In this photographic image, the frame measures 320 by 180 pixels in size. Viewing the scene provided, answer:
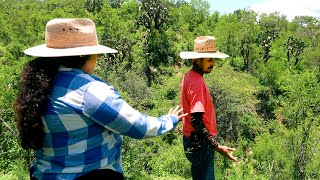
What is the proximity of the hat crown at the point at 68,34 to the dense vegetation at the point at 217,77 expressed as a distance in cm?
1151

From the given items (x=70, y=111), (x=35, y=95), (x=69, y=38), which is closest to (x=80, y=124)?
(x=70, y=111)

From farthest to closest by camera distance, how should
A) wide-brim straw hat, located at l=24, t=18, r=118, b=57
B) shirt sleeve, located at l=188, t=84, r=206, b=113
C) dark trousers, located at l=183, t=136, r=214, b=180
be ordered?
dark trousers, located at l=183, t=136, r=214, b=180, shirt sleeve, located at l=188, t=84, r=206, b=113, wide-brim straw hat, located at l=24, t=18, r=118, b=57

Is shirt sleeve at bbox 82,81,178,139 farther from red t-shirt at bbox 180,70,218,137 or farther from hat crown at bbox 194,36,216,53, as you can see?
hat crown at bbox 194,36,216,53

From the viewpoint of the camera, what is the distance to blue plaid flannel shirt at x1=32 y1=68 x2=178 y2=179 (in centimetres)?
146

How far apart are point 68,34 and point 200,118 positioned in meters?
1.33

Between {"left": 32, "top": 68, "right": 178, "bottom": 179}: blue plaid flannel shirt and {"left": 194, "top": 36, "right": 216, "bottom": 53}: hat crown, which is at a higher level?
{"left": 194, "top": 36, "right": 216, "bottom": 53}: hat crown

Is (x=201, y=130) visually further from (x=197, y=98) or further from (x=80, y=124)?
(x=80, y=124)

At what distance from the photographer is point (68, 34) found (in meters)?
1.57

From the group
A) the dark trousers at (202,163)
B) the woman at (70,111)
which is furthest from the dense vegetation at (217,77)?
the woman at (70,111)

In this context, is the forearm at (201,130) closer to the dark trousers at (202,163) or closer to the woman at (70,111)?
the dark trousers at (202,163)

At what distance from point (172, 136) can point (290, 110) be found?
8.30 metres

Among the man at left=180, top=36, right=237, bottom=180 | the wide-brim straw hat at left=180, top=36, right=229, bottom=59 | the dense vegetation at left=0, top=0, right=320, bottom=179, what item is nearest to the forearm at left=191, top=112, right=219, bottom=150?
the man at left=180, top=36, right=237, bottom=180

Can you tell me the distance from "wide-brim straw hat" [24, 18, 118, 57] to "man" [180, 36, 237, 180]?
1.20 m

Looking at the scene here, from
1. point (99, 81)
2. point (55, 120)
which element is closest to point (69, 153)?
point (55, 120)
